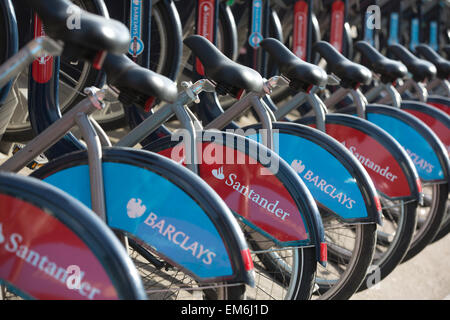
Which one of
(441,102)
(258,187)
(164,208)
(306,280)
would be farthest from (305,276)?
(441,102)

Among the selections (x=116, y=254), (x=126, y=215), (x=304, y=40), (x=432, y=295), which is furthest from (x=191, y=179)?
(x=304, y=40)

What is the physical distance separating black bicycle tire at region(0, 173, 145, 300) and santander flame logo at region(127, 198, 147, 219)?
0.46m

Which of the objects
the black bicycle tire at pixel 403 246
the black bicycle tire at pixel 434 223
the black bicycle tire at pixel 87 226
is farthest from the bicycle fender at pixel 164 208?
the black bicycle tire at pixel 434 223

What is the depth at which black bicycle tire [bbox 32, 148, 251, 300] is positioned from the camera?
6.33ft

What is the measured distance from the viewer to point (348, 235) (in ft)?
11.1

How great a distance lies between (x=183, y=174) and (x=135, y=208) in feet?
0.60

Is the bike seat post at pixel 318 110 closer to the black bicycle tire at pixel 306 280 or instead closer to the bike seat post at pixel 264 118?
the bike seat post at pixel 264 118

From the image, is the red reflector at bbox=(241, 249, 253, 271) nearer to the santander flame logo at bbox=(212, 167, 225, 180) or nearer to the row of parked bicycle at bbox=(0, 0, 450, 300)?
the row of parked bicycle at bbox=(0, 0, 450, 300)

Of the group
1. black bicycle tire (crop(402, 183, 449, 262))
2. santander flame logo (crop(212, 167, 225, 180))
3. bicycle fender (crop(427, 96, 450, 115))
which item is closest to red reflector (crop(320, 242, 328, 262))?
Answer: santander flame logo (crop(212, 167, 225, 180))

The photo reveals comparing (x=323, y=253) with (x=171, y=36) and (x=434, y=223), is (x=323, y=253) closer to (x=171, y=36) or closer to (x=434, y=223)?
(x=434, y=223)

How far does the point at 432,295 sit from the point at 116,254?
2.38 meters

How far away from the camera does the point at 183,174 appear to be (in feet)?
6.47

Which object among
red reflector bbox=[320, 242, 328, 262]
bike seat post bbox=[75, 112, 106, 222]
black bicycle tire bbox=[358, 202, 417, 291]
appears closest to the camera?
bike seat post bbox=[75, 112, 106, 222]

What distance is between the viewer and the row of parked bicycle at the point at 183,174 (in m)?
1.55
